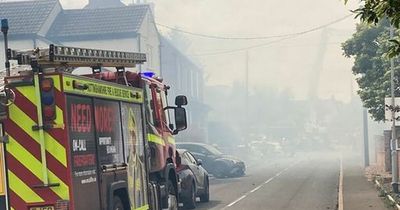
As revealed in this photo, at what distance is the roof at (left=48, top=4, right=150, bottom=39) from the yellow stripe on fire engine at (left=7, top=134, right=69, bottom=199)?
106 ft

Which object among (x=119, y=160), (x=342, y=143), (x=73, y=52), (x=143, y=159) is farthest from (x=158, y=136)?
(x=342, y=143)

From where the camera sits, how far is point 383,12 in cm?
522

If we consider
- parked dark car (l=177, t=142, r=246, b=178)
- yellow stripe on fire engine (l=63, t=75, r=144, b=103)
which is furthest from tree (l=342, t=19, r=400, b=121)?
yellow stripe on fire engine (l=63, t=75, r=144, b=103)

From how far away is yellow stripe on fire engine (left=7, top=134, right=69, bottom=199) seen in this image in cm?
790

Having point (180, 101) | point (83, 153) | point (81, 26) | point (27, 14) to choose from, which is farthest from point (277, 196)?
point (81, 26)

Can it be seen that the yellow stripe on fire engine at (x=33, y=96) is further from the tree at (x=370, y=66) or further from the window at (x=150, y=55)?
the window at (x=150, y=55)

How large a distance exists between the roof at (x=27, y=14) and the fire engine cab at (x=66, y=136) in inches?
1064

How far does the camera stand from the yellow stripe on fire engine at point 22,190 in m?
8.00

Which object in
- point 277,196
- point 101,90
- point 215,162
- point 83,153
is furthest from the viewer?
point 215,162

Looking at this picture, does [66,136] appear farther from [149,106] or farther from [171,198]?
[171,198]

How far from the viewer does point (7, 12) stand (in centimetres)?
3856

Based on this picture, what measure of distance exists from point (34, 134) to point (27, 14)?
31600 millimetres

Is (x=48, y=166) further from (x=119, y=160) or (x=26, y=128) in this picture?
(x=119, y=160)

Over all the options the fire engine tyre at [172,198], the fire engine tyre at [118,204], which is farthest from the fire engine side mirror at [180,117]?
the fire engine tyre at [118,204]
